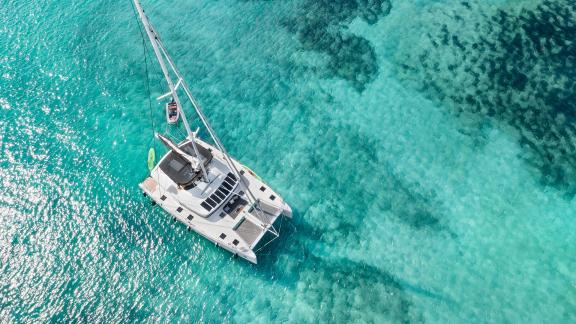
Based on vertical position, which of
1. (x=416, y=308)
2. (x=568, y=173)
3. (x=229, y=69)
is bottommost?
(x=416, y=308)

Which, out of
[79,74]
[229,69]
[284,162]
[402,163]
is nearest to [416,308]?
[402,163]

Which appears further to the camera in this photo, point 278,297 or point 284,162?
point 284,162

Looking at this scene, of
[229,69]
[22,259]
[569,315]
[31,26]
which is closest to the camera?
[569,315]

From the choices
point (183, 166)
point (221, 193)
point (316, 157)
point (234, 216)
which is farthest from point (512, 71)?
point (183, 166)

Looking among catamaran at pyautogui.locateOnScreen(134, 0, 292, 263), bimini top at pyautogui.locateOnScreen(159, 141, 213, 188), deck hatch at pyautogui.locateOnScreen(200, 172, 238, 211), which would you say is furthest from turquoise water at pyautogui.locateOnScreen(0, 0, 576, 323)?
bimini top at pyautogui.locateOnScreen(159, 141, 213, 188)

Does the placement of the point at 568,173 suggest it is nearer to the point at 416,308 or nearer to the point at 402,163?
the point at 402,163

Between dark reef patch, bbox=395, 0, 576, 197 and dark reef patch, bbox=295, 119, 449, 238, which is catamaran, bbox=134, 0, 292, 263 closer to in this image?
dark reef patch, bbox=295, 119, 449, 238

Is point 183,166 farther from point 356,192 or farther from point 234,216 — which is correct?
point 356,192
